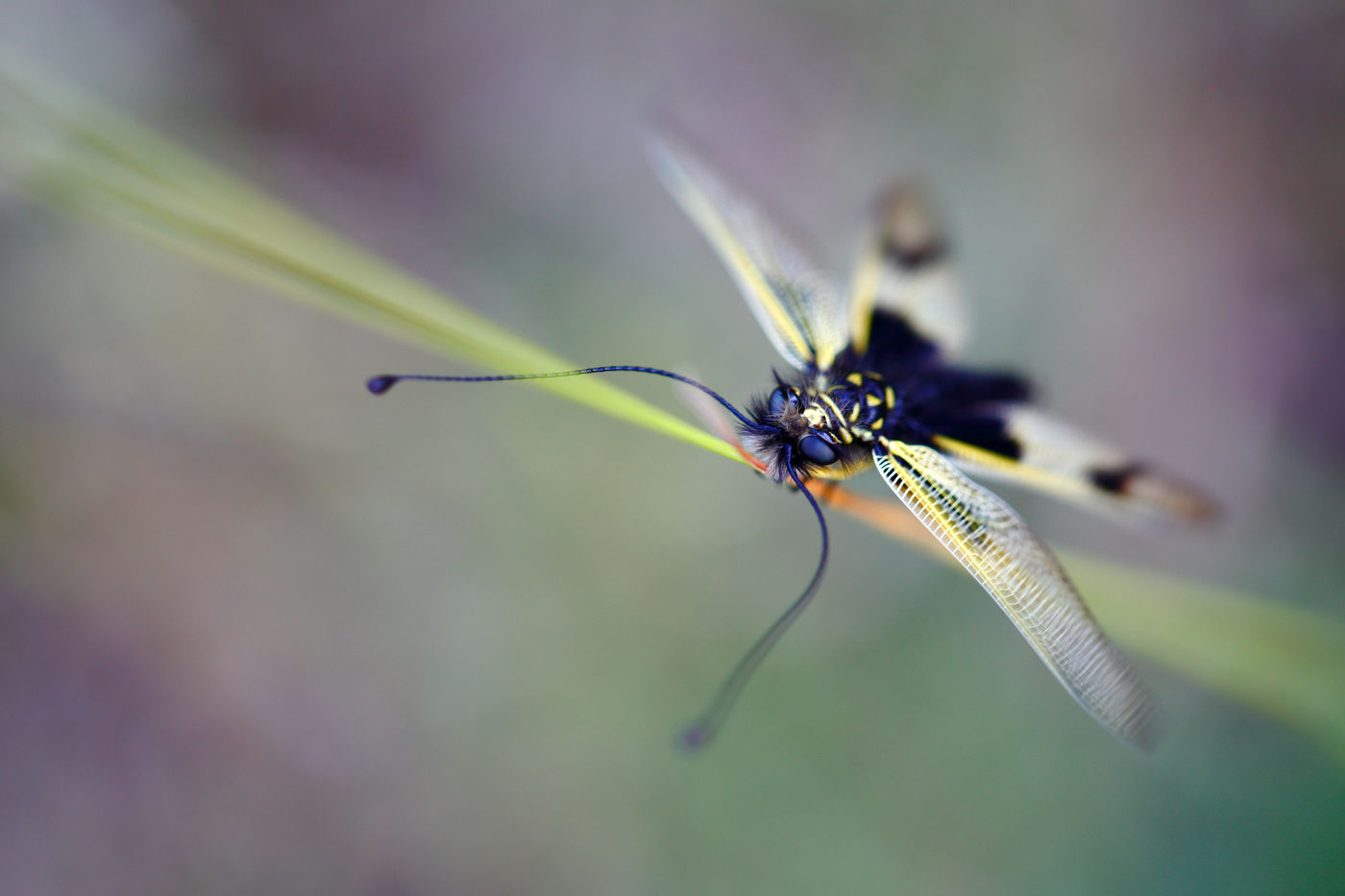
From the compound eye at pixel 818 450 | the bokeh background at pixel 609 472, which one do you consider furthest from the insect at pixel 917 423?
the bokeh background at pixel 609 472

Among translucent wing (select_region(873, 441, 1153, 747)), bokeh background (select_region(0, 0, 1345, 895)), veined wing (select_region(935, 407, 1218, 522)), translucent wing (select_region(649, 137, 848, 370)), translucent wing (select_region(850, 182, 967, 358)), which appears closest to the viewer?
translucent wing (select_region(873, 441, 1153, 747))

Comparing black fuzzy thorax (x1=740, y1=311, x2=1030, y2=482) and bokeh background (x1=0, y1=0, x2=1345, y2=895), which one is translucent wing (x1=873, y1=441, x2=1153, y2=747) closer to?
black fuzzy thorax (x1=740, y1=311, x2=1030, y2=482)

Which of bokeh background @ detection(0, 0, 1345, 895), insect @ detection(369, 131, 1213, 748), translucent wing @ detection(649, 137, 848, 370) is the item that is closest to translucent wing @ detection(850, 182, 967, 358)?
insect @ detection(369, 131, 1213, 748)

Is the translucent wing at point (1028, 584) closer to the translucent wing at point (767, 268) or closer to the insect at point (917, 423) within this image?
the insect at point (917, 423)

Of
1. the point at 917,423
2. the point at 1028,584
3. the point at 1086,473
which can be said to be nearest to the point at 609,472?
the point at 917,423

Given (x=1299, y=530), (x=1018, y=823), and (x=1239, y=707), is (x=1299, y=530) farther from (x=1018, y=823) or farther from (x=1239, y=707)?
(x=1018, y=823)

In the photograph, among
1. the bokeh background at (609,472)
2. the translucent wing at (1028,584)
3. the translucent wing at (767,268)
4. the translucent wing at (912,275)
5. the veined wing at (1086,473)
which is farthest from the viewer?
the bokeh background at (609,472)
